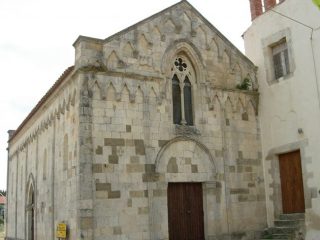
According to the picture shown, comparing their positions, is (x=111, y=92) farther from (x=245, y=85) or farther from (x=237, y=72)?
(x=245, y=85)

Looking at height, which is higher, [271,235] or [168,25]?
[168,25]

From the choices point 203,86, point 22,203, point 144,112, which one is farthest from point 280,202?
point 22,203

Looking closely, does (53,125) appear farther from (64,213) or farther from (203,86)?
(203,86)

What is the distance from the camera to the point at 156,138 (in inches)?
461

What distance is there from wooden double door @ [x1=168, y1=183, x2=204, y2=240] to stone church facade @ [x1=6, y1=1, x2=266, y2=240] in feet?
0.10

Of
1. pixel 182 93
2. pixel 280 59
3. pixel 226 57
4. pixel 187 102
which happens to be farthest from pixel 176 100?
pixel 280 59

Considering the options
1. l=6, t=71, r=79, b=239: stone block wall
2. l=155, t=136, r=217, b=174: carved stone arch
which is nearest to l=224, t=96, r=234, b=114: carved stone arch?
l=155, t=136, r=217, b=174: carved stone arch

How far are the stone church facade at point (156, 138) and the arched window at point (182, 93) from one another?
3 cm

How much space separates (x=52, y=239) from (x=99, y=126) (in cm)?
417

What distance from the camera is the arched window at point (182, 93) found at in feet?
40.9

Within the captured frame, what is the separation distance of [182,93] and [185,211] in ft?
11.5

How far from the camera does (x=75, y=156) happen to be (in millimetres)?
10766

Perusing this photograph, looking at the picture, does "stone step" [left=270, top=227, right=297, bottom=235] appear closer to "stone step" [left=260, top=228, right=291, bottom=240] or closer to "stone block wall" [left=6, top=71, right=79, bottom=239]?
"stone step" [left=260, top=228, right=291, bottom=240]

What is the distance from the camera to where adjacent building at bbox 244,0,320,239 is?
1170 cm
